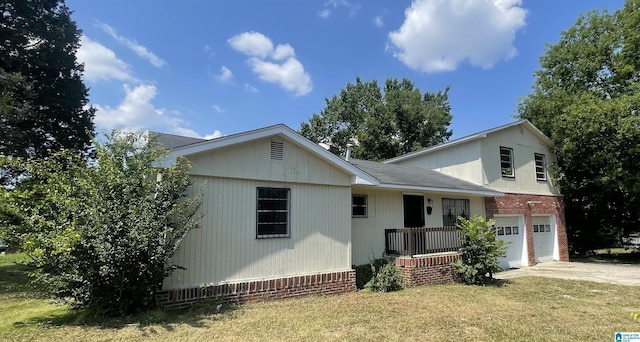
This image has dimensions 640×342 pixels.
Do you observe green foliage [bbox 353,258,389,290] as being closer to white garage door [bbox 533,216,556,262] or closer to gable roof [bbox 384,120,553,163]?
gable roof [bbox 384,120,553,163]

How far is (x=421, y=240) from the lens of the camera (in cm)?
1099

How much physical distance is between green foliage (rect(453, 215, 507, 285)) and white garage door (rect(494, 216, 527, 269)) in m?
4.49

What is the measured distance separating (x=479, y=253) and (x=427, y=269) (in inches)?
65.9

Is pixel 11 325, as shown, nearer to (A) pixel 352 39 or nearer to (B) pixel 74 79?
(B) pixel 74 79

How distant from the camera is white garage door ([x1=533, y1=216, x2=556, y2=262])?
16.3 meters

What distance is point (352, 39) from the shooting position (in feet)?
68.4

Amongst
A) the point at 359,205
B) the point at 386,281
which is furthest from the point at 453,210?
the point at 386,281

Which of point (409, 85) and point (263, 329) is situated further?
point (409, 85)

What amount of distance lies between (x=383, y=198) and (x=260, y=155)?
16.1 ft

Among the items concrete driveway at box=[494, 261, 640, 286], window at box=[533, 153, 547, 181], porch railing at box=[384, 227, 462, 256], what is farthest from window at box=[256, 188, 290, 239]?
window at box=[533, 153, 547, 181]

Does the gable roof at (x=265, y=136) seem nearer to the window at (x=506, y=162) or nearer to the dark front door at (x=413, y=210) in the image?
the dark front door at (x=413, y=210)

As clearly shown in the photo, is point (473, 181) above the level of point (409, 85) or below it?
below

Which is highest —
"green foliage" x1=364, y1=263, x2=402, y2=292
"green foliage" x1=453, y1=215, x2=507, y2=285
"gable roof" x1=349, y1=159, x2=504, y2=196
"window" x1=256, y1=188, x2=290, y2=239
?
"gable roof" x1=349, y1=159, x2=504, y2=196

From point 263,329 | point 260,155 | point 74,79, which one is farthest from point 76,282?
point 74,79
